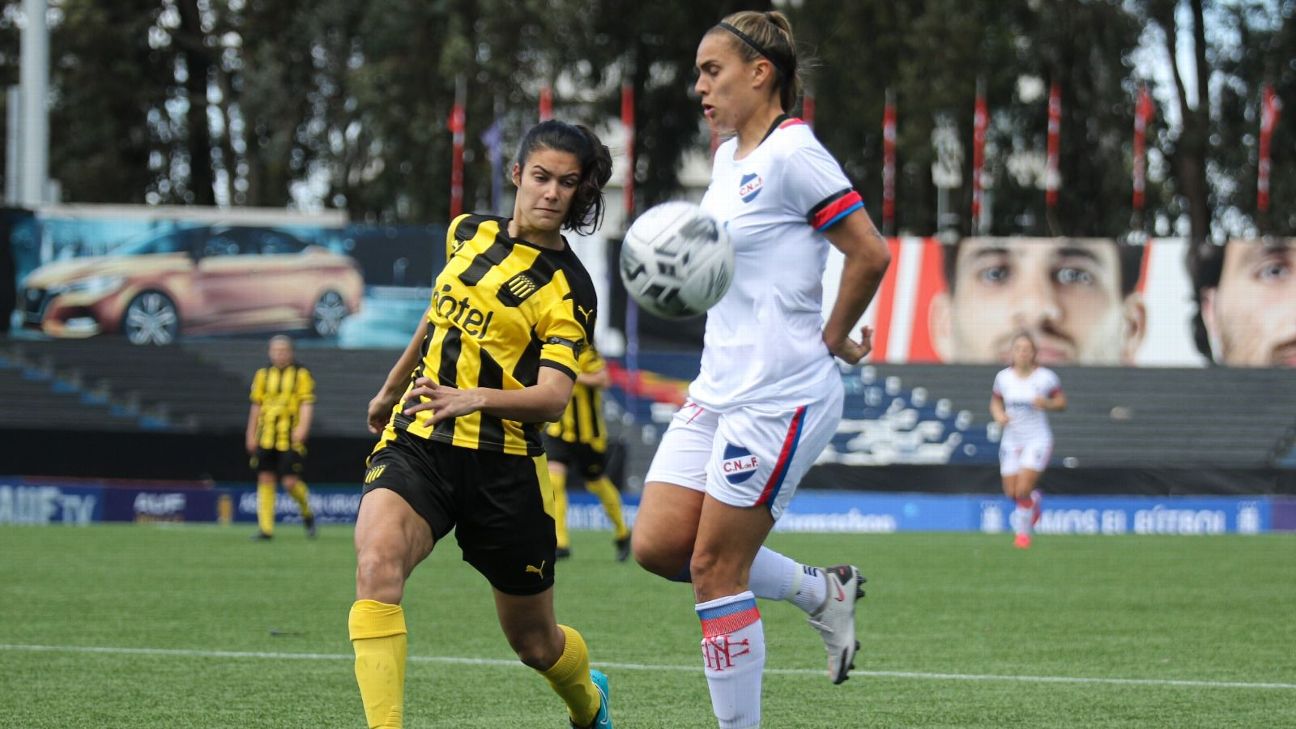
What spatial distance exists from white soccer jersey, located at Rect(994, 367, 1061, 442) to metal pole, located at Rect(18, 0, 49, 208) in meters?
17.6

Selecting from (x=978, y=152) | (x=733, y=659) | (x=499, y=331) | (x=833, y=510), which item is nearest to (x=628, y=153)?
(x=978, y=152)

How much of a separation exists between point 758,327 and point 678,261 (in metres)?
0.38

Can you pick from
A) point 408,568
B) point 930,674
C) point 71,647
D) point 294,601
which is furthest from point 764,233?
point 294,601

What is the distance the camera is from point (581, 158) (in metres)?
5.27

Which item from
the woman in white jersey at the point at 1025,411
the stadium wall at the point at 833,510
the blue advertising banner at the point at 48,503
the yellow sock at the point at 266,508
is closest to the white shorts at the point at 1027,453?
the woman in white jersey at the point at 1025,411

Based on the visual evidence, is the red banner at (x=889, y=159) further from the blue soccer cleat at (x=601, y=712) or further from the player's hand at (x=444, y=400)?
the player's hand at (x=444, y=400)

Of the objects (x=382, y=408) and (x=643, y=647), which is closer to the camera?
(x=382, y=408)

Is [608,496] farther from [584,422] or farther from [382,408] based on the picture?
[382,408]

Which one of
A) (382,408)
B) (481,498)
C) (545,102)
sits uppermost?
(545,102)

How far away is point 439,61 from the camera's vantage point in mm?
38938

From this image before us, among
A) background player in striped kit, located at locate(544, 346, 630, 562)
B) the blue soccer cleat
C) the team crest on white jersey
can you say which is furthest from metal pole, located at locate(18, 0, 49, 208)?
the team crest on white jersey

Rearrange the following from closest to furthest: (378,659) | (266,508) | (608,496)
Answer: (378,659) < (608,496) < (266,508)

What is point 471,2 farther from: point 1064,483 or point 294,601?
point 294,601

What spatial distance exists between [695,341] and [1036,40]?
43.6ft
